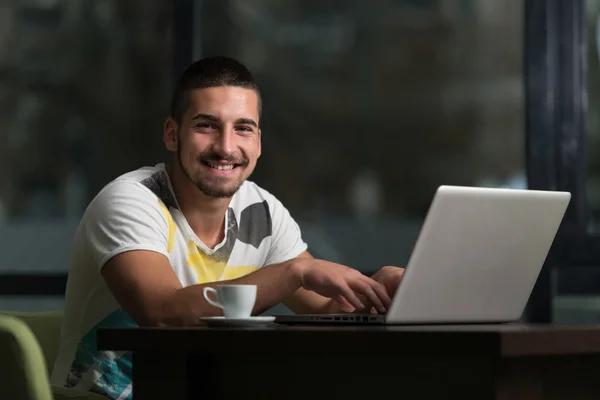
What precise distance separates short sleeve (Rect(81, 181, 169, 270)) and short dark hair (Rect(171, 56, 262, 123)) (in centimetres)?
29

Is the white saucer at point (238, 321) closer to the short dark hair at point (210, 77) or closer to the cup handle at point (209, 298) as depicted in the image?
the cup handle at point (209, 298)

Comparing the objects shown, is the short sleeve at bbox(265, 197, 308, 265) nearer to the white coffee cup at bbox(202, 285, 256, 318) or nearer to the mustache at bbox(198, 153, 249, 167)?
the mustache at bbox(198, 153, 249, 167)

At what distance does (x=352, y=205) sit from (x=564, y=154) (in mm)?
758

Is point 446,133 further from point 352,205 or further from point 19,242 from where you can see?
point 19,242

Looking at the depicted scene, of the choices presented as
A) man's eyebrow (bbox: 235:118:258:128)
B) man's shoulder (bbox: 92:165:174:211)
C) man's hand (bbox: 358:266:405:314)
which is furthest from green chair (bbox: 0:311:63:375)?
man's hand (bbox: 358:266:405:314)

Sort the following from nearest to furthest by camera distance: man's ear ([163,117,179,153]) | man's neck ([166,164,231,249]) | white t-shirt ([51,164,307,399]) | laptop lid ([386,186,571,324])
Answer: laptop lid ([386,186,571,324])
white t-shirt ([51,164,307,399])
man's neck ([166,164,231,249])
man's ear ([163,117,179,153])

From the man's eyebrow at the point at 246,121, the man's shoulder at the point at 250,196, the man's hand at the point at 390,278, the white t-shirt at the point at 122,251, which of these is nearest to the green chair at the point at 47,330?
the white t-shirt at the point at 122,251

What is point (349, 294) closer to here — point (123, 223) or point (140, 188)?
point (123, 223)

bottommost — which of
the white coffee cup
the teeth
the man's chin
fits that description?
the white coffee cup

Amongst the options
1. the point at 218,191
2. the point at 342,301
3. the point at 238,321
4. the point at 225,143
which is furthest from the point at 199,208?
the point at 238,321

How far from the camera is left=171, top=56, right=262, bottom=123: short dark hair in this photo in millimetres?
2357

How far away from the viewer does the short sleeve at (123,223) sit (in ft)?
6.64

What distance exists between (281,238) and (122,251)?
24.3 inches

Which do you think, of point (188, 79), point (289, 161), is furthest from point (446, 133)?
point (188, 79)
